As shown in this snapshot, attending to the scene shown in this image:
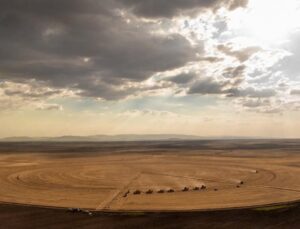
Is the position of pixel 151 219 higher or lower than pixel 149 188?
lower

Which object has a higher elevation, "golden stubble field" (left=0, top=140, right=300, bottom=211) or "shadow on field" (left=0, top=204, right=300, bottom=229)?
"golden stubble field" (left=0, top=140, right=300, bottom=211)

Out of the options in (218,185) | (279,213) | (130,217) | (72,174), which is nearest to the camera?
Result: (130,217)

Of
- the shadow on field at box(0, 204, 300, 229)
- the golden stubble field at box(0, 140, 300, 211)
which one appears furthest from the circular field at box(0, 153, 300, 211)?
the shadow on field at box(0, 204, 300, 229)

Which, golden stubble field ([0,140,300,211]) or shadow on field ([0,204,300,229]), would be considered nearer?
shadow on field ([0,204,300,229])

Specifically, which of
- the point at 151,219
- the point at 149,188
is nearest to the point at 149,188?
the point at 149,188

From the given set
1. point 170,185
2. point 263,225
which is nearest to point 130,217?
point 263,225

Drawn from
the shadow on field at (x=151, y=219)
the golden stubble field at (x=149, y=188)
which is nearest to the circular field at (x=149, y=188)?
the golden stubble field at (x=149, y=188)

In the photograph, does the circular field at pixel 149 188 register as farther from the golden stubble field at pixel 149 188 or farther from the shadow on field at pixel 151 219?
the shadow on field at pixel 151 219

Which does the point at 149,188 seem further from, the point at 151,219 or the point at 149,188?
the point at 151,219

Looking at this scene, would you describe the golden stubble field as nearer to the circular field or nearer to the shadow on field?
the circular field

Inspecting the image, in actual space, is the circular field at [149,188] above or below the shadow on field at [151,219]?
above

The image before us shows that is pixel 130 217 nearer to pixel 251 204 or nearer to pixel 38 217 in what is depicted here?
pixel 38 217
